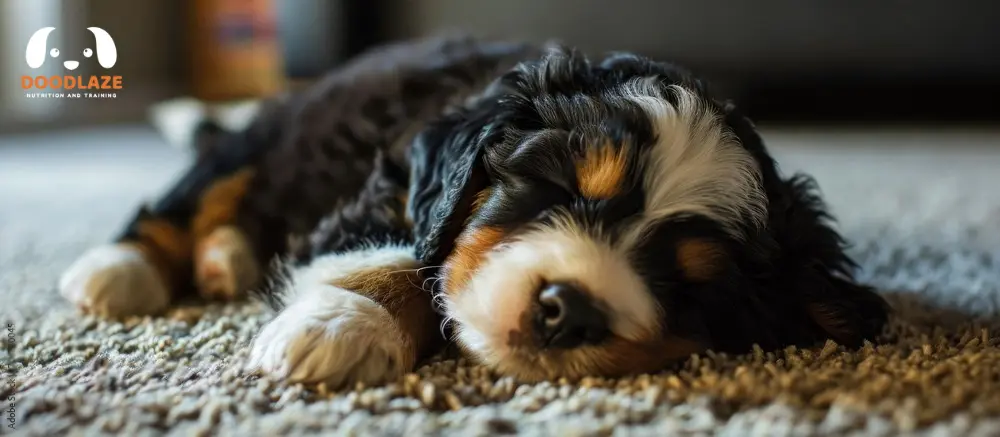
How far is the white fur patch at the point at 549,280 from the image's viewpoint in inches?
63.1

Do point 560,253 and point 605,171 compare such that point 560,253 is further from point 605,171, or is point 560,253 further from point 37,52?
point 37,52

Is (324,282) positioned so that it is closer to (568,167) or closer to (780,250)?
(568,167)

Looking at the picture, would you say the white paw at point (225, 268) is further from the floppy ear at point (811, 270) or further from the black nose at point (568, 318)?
the floppy ear at point (811, 270)

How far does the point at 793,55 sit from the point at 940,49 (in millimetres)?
1054

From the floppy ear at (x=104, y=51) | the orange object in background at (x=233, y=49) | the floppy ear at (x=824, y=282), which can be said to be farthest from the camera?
the orange object in background at (x=233, y=49)

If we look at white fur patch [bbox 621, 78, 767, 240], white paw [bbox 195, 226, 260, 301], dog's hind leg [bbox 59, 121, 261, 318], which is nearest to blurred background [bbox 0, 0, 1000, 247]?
dog's hind leg [bbox 59, 121, 261, 318]

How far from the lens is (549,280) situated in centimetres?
159

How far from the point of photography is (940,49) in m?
6.68

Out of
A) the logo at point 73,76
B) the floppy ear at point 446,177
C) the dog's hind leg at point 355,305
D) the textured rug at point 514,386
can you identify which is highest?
the logo at point 73,76

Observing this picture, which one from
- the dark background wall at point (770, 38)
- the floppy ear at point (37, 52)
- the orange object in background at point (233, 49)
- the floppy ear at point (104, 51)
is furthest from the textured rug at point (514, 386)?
the orange object in background at point (233, 49)

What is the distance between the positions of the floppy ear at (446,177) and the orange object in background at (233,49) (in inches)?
265

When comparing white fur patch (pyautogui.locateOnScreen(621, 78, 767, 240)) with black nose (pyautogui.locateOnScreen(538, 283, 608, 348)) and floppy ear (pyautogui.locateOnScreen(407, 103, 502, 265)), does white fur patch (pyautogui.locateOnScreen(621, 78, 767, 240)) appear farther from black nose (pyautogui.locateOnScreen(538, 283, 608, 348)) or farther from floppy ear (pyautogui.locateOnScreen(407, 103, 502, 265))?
floppy ear (pyautogui.locateOnScreen(407, 103, 502, 265))

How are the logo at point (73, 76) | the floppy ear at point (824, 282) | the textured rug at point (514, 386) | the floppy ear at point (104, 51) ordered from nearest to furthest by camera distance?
the textured rug at point (514, 386), the floppy ear at point (824, 282), the logo at point (73, 76), the floppy ear at point (104, 51)

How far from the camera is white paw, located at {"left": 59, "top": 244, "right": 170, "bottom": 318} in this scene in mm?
2238
